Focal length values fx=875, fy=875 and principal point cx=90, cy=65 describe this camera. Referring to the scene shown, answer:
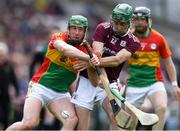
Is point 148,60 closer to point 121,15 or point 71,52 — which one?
point 121,15

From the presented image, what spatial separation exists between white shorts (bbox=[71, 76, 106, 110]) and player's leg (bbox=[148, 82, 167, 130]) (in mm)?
1458

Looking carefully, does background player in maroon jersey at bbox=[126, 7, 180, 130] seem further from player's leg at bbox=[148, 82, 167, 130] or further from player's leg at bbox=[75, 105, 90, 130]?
player's leg at bbox=[75, 105, 90, 130]

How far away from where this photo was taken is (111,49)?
12.1 m

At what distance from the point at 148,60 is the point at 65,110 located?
7.83 feet

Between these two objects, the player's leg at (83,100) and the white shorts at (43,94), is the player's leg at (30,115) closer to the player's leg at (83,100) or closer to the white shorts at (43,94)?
the white shorts at (43,94)

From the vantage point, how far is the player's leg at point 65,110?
1190 centimetres

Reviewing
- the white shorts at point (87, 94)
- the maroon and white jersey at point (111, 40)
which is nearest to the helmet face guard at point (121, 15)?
the maroon and white jersey at point (111, 40)

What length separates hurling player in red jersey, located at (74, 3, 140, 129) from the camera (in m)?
11.8

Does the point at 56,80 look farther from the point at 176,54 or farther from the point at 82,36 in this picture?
the point at 176,54

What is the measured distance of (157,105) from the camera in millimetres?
13547

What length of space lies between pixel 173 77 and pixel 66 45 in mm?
2859

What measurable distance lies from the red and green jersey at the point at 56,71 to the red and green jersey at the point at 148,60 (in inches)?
77.6

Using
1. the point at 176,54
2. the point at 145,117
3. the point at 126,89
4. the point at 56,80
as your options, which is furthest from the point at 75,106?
the point at 176,54

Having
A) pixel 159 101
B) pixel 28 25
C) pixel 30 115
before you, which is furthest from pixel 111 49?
pixel 28 25
